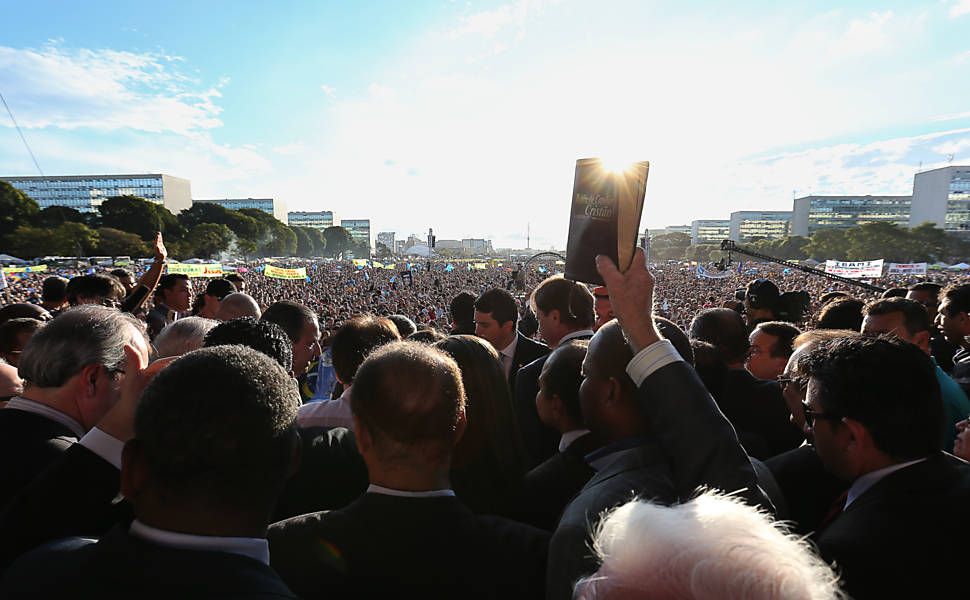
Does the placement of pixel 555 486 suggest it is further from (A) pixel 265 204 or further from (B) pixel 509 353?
(A) pixel 265 204

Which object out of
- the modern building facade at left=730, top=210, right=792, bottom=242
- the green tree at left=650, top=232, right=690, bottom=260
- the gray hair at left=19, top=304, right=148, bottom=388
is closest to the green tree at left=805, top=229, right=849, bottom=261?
the green tree at left=650, top=232, right=690, bottom=260

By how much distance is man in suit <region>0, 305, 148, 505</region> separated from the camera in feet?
6.70

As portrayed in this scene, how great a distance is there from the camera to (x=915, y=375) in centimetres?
173

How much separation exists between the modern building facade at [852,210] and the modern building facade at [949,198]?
20561 millimetres

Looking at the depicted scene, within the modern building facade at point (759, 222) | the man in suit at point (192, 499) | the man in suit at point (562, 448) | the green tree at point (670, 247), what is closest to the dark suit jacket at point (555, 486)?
the man in suit at point (562, 448)

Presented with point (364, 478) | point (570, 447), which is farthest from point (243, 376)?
point (570, 447)

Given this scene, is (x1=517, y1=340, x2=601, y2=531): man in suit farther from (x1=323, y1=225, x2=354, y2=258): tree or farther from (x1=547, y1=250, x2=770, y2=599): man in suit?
(x1=323, y1=225, x2=354, y2=258): tree

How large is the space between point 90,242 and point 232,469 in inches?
2651

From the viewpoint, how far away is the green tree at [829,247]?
7769 centimetres

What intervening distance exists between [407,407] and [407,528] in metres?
0.35

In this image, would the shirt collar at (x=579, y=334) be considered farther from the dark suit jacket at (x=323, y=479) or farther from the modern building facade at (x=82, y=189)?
the modern building facade at (x=82, y=189)

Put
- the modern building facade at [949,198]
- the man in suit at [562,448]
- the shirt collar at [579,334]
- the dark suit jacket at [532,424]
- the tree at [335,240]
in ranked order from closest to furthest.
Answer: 1. the man in suit at [562,448]
2. the dark suit jacket at [532,424]
3. the shirt collar at [579,334]
4. the modern building facade at [949,198]
5. the tree at [335,240]

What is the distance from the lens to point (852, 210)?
12388 cm

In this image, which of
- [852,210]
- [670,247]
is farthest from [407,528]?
[852,210]
